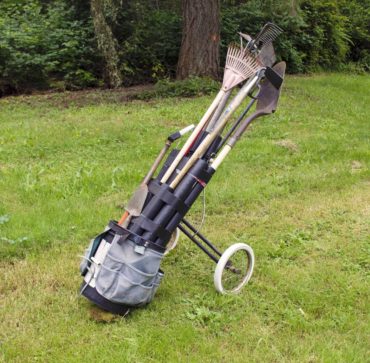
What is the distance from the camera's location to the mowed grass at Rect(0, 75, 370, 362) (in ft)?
9.78

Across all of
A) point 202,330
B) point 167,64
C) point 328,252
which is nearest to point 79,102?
point 167,64

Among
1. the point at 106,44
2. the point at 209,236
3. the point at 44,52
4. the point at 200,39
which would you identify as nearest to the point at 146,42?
the point at 106,44

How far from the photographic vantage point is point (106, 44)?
10.2 m

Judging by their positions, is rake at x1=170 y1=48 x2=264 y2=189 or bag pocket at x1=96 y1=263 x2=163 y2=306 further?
rake at x1=170 y1=48 x2=264 y2=189

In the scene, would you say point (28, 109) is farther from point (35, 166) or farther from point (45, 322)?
point (45, 322)

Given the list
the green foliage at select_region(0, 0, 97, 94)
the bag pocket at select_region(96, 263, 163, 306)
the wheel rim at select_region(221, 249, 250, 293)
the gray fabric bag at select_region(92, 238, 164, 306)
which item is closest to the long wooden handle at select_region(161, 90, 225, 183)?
the gray fabric bag at select_region(92, 238, 164, 306)

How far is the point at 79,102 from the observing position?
30.6 ft

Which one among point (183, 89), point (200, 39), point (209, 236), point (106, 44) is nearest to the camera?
point (209, 236)

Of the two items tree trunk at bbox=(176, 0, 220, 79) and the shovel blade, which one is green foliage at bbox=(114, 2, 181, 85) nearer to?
tree trunk at bbox=(176, 0, 220, 79)

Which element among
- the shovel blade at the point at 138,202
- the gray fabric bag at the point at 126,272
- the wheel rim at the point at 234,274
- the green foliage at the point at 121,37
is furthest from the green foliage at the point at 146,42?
the gray fabric bag at the point at 126,272

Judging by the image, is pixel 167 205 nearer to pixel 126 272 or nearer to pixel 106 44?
pixel 126 272

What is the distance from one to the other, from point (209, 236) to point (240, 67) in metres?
1.50

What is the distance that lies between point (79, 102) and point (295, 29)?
6.69 metres

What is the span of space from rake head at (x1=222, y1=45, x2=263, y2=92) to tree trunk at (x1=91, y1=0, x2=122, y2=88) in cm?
711
